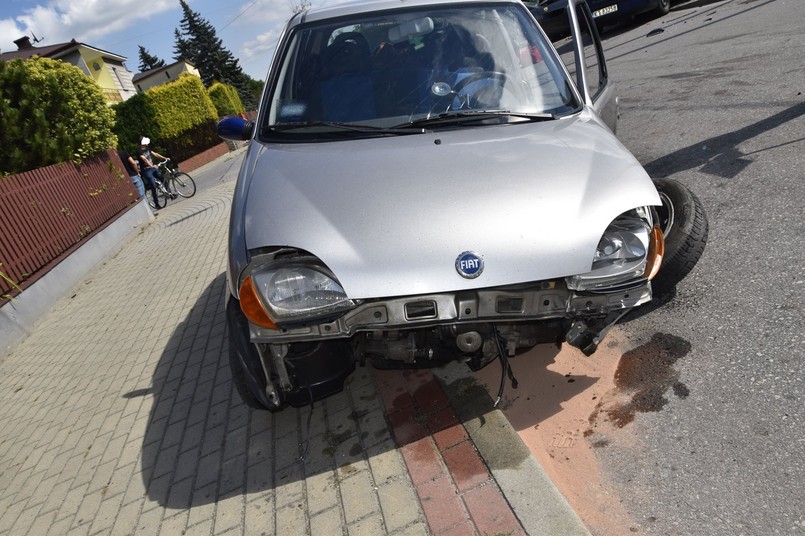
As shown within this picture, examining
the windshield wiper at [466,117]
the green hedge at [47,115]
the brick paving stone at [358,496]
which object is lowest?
the brick paving stone at [358,496]

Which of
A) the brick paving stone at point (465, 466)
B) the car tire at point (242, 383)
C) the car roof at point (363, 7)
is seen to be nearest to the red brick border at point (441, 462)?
the brick paving stone at point (465, 466)

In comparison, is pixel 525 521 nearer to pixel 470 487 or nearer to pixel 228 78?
pixel 470 487

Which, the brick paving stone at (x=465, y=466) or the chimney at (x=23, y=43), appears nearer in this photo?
the brick paving stone at (x=465, y=466)

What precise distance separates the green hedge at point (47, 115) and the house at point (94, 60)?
3024 centimetres

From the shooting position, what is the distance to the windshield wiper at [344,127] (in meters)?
2.97

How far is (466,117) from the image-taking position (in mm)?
3014

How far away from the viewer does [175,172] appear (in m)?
16.0

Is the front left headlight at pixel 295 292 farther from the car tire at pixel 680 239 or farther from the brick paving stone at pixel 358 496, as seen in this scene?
the car tire at pixel 680 239

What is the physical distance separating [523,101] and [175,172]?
588 inches

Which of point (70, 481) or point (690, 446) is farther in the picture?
point (70, 481)

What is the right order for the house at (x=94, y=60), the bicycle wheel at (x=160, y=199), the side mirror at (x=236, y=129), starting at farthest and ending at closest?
the house at (x=94, y=60) < the bicycle wheel at (x=160, y=199) < the side mirror at (x=236, y=129)

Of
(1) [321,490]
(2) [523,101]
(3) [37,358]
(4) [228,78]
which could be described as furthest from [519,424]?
(4) [228,78]

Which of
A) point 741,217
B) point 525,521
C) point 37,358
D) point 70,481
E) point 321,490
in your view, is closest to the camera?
point 525,521

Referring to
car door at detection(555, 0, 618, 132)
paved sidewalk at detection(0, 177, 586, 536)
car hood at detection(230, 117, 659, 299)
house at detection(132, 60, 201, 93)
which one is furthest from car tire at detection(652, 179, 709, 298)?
house at detection(132, 60, 201, 93)
